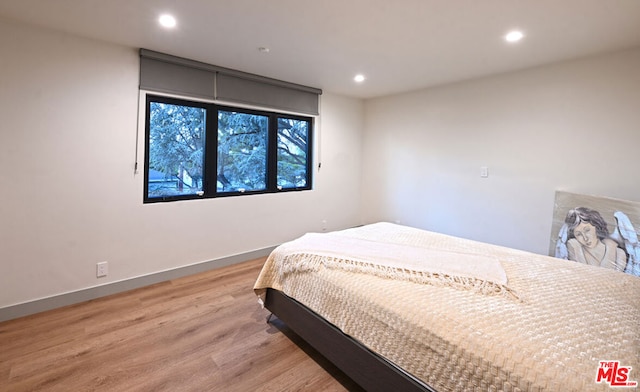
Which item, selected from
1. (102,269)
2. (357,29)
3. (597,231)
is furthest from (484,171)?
(102,269)

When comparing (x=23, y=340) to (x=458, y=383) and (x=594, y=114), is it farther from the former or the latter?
(x=594, y=114)

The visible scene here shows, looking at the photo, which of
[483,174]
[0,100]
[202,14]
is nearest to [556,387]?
[202,14]

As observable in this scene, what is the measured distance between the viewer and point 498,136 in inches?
132

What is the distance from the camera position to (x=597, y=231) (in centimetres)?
254

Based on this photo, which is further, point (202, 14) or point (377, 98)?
point (377, 98)

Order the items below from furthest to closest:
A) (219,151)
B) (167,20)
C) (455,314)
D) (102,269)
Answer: (219,151) → (102,269) → (167,20) → (455,314)

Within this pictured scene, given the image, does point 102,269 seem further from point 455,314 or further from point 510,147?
Answer: point 510,147

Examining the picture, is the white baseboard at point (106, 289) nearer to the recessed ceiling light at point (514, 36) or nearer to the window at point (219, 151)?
the window at point (219, 151)

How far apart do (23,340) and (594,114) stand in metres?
5.02

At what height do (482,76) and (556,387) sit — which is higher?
(482,76)

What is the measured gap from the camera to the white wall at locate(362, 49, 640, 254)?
2613 millimetres

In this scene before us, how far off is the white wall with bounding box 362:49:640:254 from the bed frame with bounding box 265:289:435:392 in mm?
2604

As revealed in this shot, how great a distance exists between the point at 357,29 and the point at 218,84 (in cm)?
170

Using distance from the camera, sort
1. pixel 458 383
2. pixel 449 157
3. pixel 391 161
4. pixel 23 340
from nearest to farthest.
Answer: pixel 458 383 < pixel 23 340 < pixel 449 157 < pixel 391 161
